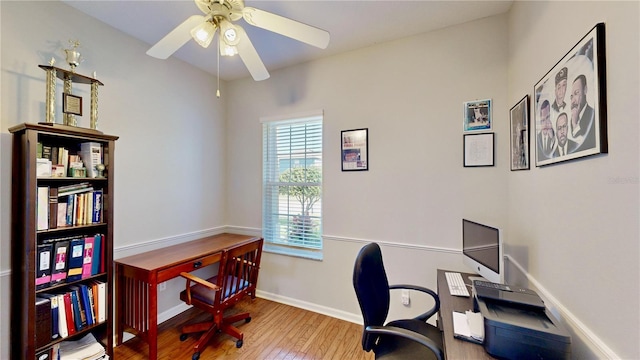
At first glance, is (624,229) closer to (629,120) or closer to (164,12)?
(629,120)

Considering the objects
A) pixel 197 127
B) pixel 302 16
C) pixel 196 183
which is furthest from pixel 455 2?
pixel 196 183

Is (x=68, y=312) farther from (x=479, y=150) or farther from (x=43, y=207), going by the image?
(x=479, y=150)

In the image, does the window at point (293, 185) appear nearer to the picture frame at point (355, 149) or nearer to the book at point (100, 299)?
the picture frame at point (355, 149)

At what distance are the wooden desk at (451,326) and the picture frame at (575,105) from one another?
91 centimetres

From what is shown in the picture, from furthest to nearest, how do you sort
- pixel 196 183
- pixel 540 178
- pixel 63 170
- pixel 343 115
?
pixel 196 183 → pixel 343 115 → pixel 63 170 → pixel 540 178

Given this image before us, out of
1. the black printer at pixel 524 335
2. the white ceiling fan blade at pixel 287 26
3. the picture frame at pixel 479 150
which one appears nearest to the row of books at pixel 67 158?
the white ceiling fan blade at pixel 287 26

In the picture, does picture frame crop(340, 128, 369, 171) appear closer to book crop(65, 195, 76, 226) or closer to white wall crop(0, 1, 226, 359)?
white wall crop(0, 1, 226, 359)

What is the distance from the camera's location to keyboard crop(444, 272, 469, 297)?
159 cm

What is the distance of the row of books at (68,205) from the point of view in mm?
1542

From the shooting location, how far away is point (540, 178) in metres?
1.38

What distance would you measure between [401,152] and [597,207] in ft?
4.90

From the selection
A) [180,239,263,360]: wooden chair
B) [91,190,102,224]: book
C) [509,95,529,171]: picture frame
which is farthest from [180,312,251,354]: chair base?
[509,95,529,171]: picture frame

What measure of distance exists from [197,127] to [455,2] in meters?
2.78

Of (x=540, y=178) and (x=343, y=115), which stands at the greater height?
(x=343, y=115)
